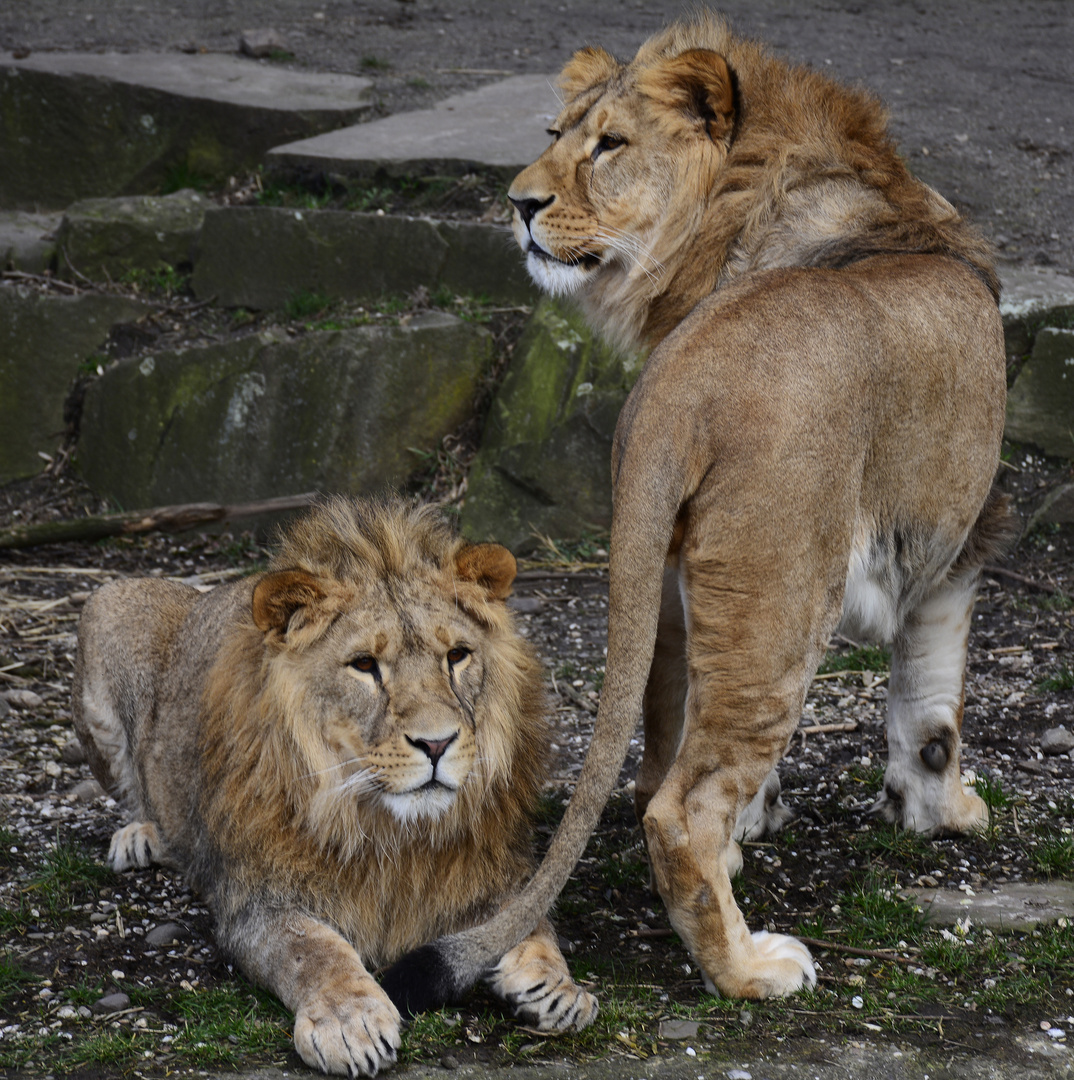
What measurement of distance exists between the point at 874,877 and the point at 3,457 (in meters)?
5.60

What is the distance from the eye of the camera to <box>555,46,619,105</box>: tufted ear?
3686 millimetres

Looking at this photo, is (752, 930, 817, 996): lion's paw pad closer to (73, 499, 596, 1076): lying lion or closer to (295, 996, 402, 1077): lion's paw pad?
(73, 499, 596, 1076): lying lion

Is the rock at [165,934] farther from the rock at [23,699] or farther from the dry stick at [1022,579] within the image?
the dry stick at [1022,579]

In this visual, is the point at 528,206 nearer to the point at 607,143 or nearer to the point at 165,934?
the point at 607,143

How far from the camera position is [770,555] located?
2826 millimetres

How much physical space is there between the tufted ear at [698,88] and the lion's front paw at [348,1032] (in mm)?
2204

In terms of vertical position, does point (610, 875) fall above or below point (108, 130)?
below

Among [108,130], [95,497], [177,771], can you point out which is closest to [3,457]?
[95,497]

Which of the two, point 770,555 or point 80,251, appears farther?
point 80,251

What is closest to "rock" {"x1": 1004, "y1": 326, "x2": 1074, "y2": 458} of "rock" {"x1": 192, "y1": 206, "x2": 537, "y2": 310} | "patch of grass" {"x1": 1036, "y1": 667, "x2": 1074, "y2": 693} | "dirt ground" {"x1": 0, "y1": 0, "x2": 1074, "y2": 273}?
"dirt ground" {"x1": 0, "y1": 0, "x2": 1074, "y2": 273}

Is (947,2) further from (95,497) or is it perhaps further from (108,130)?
(95,497)

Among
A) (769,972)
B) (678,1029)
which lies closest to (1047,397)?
(769,972)

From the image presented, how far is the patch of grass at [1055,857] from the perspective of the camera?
142 inches

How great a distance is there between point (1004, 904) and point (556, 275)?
1.97 metres
